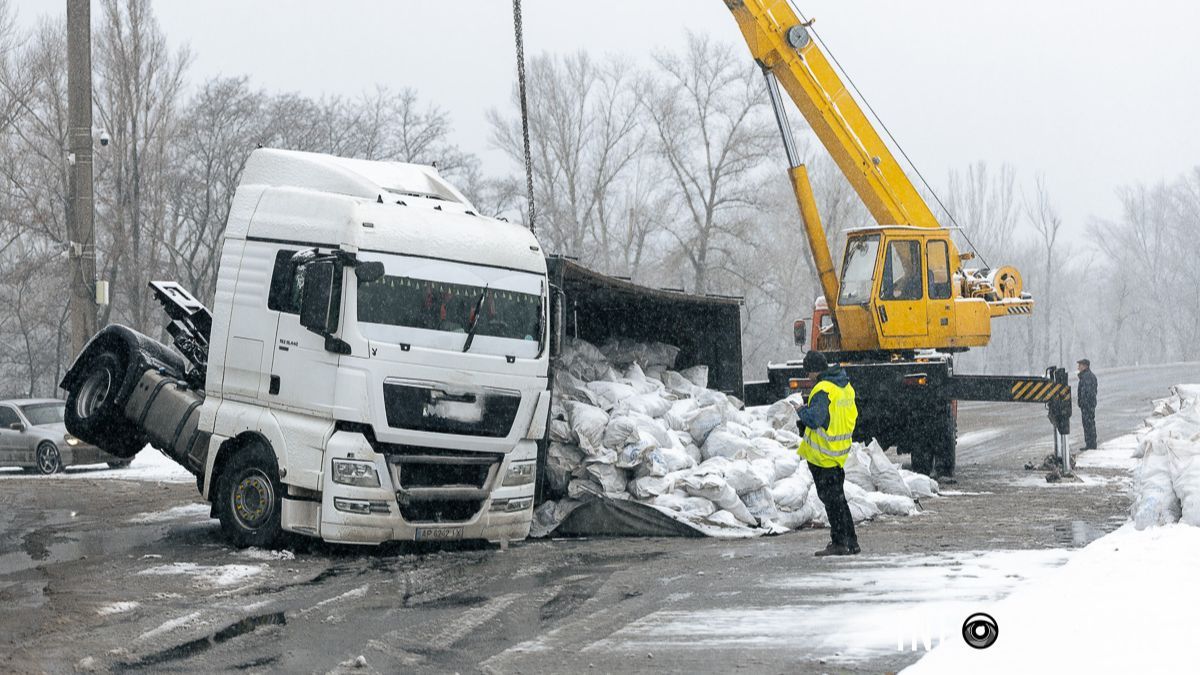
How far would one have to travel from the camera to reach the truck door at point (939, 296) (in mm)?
17703

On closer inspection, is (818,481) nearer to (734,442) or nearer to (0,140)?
(734,442)

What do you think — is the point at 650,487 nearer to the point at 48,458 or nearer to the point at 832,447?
the point at 832,447

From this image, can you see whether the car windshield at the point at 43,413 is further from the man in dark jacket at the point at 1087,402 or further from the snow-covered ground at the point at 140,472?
the man in dark jacket at the point at 1087,402

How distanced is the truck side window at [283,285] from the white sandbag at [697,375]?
5.90 metres

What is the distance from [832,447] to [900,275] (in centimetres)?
797

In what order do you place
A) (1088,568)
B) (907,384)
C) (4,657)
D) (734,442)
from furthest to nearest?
1. (907,384)
2. (734,442)
3. (1088,568)
4. (4,657)

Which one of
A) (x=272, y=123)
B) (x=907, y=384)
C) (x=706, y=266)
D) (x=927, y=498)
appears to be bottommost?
(x=927, y=498)

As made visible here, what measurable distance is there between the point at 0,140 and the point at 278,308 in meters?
31.4

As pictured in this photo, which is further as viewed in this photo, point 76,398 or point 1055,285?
point 1055,285

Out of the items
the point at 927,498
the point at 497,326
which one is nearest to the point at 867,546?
the point at 497,326

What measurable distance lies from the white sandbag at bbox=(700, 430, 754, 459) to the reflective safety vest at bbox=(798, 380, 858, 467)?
2811mm

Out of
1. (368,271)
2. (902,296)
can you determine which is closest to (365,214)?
(368,271)

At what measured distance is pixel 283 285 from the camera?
1060cm

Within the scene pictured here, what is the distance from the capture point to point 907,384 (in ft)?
55.1
